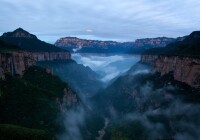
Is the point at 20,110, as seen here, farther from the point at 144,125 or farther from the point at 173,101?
the point at 173,101

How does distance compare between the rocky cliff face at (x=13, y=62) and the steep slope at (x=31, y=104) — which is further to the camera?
the rocky cliff face at (x=13, y=62)

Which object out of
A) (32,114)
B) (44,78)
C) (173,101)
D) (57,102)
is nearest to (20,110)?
(32,114)

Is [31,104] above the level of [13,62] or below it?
below

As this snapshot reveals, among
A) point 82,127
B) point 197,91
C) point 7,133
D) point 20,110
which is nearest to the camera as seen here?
point 7,133

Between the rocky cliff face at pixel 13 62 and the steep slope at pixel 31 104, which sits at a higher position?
the rocky cliff face at pixel 13 62

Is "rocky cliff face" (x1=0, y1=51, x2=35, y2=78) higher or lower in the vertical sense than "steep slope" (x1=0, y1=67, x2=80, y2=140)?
higher

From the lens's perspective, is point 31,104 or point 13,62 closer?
point 31,104

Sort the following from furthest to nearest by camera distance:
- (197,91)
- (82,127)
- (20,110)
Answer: (82,127), (197,91), (20,110)

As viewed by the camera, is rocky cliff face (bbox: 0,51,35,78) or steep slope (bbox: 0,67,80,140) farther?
rocky cliff face (bbox: 0,51,35,78)
